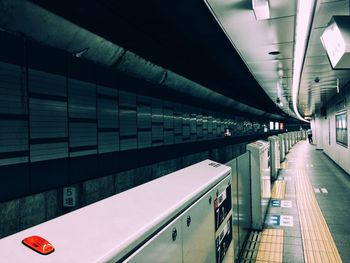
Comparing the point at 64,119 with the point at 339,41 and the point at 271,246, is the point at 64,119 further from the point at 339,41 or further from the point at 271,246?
the point at 271,246

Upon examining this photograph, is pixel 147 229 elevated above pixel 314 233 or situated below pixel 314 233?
above

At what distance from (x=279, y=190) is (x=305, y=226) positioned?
2.86 meters

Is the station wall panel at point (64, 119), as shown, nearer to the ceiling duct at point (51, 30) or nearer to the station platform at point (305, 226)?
the ceiling duct at point (51, 30)

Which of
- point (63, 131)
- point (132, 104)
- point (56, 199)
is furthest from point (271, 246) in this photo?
point (63, 131)

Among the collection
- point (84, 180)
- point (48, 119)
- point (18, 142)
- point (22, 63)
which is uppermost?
point (22, 63)

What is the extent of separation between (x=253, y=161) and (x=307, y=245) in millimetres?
1419

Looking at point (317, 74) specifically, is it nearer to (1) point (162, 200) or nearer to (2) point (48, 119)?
(2) point (48, 119)

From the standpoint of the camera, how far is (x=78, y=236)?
0.94 metres

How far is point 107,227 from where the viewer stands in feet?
3.38

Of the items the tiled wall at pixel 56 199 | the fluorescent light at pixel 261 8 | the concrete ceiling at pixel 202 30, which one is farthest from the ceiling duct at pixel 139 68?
the fluorescent light at pixel 261 8

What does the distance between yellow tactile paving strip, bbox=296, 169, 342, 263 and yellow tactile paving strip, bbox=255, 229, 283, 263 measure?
32 cm

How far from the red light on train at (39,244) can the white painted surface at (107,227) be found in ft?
0.04

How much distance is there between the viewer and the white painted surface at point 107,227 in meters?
0.81

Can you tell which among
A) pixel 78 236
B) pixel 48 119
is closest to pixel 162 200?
pixel 78 236
